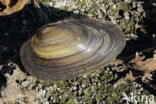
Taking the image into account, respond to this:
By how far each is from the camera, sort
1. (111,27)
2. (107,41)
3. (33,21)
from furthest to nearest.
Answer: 1. (33,21)
2. (111,27)
3. (107,41)

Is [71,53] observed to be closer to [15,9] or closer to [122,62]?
[122,62]

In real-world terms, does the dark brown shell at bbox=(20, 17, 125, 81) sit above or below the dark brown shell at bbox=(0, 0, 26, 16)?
below

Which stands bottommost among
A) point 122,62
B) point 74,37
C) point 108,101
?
point 108,101

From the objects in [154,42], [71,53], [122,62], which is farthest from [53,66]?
[154,42]

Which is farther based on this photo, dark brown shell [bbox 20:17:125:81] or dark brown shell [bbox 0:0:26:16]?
dark brown shell [bbox 0:0:26:16]

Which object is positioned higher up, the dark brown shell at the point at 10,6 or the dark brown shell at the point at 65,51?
the dark brown shell at the point at 10,6

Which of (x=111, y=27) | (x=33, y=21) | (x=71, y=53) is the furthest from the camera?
(x=33, y=21)
